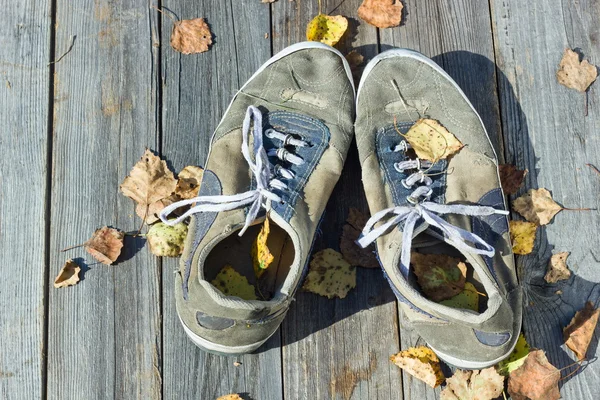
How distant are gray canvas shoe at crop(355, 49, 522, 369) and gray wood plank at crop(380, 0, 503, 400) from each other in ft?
0.38

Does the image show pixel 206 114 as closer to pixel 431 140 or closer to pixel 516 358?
pixel 431 140

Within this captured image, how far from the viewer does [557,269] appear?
179cm

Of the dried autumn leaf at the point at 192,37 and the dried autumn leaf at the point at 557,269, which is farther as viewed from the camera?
the dried autumn leaf at the point at 192,37

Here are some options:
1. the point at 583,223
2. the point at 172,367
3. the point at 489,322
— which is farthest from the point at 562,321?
the point at 172,367

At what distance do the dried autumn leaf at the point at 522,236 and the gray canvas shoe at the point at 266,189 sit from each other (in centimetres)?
57

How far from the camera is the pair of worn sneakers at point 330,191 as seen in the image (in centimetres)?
151

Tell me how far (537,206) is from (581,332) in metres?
0.39

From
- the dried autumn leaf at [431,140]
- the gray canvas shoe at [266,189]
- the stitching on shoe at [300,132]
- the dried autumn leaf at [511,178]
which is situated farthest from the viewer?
the dried autumn leaf at [511,178]

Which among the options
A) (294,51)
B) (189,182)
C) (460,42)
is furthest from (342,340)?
(460,42)

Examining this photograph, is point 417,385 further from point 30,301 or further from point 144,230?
point 30,301

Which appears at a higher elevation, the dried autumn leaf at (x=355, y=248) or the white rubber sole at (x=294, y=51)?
the white rubber sole at (x=294, y=51)

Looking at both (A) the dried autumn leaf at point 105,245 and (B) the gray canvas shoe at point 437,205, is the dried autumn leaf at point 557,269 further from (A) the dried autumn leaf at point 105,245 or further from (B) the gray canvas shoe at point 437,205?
(A) the dried autumn leaf at point 105,245

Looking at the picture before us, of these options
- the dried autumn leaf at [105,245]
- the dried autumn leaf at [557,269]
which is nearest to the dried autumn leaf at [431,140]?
the dried autumn leaf at [557,269]

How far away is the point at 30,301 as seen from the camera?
176cm
